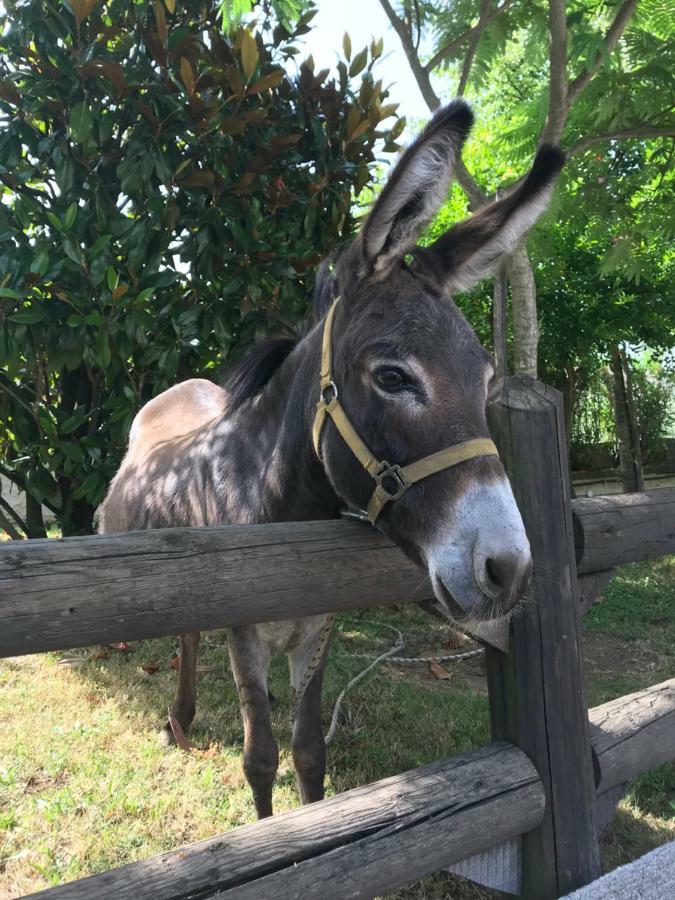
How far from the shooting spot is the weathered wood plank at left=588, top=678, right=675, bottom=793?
84.3 inches

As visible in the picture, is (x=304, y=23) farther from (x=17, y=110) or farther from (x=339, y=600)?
(x=339, y=600)

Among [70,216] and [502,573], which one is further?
[70,216]

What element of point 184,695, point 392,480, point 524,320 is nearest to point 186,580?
point 392,480

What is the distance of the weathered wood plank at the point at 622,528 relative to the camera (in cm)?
228

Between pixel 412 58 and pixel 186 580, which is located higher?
pixel 412 58

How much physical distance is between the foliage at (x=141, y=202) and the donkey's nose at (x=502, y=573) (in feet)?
11.5

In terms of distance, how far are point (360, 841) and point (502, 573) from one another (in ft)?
2.55

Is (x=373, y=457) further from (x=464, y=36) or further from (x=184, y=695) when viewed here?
(x=464, y=36)

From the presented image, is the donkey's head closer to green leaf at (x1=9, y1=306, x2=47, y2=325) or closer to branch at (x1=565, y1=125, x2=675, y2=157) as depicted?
green leaf at (x1=9, y1=306, x2=47, y2=325)

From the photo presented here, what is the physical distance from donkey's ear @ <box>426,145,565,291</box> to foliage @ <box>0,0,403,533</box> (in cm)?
280

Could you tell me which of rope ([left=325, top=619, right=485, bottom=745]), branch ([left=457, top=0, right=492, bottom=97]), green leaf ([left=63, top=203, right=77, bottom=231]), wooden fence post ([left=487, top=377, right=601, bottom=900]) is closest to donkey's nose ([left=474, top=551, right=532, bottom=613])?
wooden fence post ([left=487, top=377, right=601, bottom=900])

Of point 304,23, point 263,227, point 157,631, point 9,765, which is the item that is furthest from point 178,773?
point 304,23

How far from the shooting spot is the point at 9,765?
3320mm

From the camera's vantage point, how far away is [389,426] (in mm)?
1674
